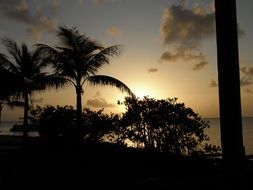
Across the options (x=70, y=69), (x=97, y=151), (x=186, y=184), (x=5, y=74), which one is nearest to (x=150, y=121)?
(x=70, y=69)

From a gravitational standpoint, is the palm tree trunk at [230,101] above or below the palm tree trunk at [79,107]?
below

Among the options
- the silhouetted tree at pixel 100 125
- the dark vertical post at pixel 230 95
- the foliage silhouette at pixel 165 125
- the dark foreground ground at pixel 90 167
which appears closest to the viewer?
the dark vertical post at pixel 230 95

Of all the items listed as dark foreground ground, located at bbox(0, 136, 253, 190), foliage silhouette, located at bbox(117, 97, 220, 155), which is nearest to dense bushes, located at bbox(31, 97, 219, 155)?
foliage silhouette, located at bbox(117, 97, 220, 155)

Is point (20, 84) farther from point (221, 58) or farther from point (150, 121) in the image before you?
Result: point (221, 58)

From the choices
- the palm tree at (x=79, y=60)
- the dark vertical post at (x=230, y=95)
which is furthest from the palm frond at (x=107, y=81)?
the dark vertical post at (x=230, y=95)

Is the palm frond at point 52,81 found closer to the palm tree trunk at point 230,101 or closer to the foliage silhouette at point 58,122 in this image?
the foliage silhouette at point 58,122

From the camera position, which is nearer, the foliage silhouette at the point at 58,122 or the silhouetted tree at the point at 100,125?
the foliage silhouette at the point at 58,122

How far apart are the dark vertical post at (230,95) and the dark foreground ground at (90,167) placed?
5.03 metres

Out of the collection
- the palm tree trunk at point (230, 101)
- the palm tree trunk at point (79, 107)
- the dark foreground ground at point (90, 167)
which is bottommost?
the dark foreground ground at point (90, 167)

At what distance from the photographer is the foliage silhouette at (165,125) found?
17.1 metres

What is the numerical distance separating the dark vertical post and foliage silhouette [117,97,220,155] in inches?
547

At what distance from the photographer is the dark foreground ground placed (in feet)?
28.9

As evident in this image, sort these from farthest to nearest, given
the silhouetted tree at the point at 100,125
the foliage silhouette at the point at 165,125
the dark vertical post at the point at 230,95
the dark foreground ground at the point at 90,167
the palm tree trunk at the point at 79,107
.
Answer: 1. the silhouetted tree at the point at 100,125
2. the foliage silhouette at the point at 165,125
3. the palm tree trunk at the point at 79,107
4. the dark foreground ground at the point at 90,167
5. the dark vertical post at the point at 230,95

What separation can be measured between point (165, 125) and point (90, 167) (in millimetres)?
8096
